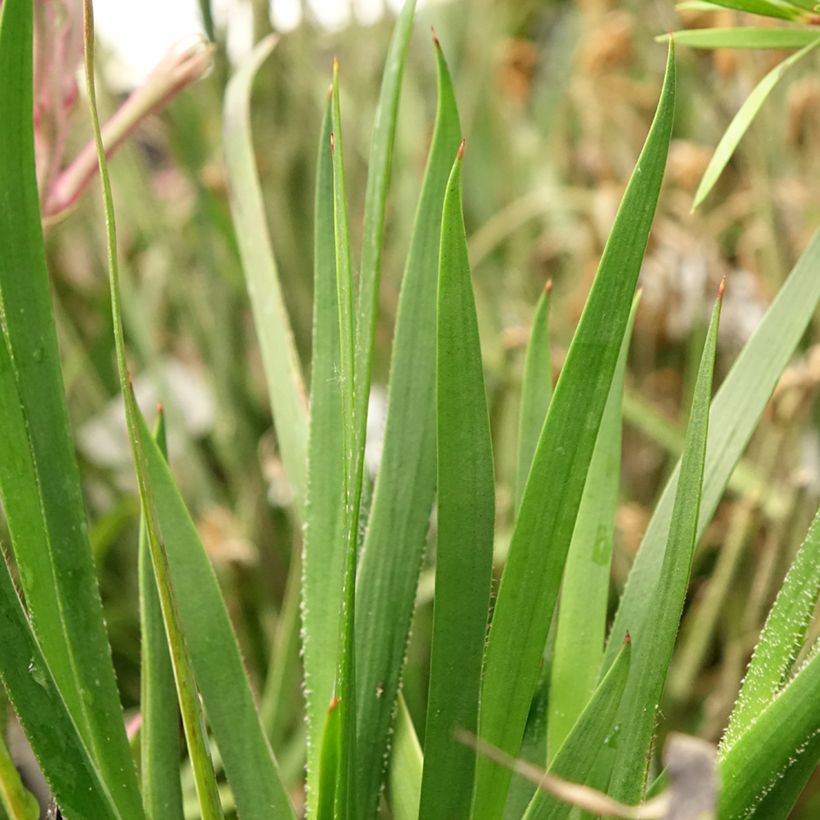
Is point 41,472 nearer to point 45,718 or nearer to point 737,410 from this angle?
point 45,718

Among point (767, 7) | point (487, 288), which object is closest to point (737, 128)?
point (767, 7)

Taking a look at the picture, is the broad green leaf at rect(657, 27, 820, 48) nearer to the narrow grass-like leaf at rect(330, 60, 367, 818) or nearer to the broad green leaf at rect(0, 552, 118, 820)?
the narrow grass-like leaf at rect(330, 60, 367, 818)

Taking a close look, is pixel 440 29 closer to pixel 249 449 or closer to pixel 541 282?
pixel 541 282

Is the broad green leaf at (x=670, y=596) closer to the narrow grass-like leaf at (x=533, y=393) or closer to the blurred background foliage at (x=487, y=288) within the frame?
the narrow grass-like leaf at (x=533, y=393)

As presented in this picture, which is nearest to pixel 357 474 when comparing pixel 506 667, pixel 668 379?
pixel 506 667

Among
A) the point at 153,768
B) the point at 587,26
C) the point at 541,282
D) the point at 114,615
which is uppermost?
the point at 587,26

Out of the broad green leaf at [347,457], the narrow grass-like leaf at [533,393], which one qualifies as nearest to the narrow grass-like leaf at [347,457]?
the broad green leaf at [347,457]
